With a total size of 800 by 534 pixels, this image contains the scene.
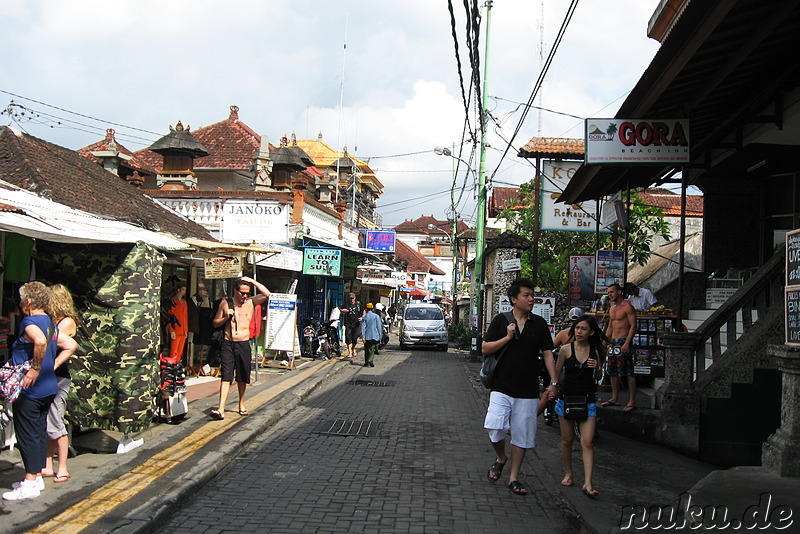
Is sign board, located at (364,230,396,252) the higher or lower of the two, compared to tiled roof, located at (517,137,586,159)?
lower

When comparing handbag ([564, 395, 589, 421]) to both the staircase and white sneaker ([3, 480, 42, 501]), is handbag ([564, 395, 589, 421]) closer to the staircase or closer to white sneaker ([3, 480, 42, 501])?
the staircase

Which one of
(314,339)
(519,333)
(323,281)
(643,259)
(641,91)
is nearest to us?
(519,333)

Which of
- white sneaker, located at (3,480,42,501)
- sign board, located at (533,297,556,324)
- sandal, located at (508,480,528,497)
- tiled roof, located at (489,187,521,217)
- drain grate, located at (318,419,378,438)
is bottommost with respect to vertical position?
drain grate, located at (318,419,378,438)

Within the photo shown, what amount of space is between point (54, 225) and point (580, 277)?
12.1 m

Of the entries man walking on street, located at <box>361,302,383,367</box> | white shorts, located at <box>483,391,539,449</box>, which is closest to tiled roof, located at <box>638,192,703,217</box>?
man walking on street, located at <box>361,302,383,367</box>

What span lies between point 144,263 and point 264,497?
2757 mm

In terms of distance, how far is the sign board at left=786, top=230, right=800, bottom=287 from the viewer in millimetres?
6234

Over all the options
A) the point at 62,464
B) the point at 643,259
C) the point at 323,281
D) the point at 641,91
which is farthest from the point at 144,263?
the point at 323,281

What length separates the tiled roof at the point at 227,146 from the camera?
82.7 ft

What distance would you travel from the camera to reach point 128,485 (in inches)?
232

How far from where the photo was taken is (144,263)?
23.5 ft

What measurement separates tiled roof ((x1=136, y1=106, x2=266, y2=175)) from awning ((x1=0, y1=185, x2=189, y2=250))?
54.7 ft

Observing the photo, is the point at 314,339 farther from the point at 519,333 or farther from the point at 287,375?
the point at 519,333

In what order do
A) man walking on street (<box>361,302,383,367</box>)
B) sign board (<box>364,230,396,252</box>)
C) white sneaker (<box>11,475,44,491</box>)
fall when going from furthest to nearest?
1. sign board (<box>364,230,396,252</box>)
2. man walking on street (<box>361,302,383,367</box>)
3. white sneaker (<box>11,475,44,491</box>)
